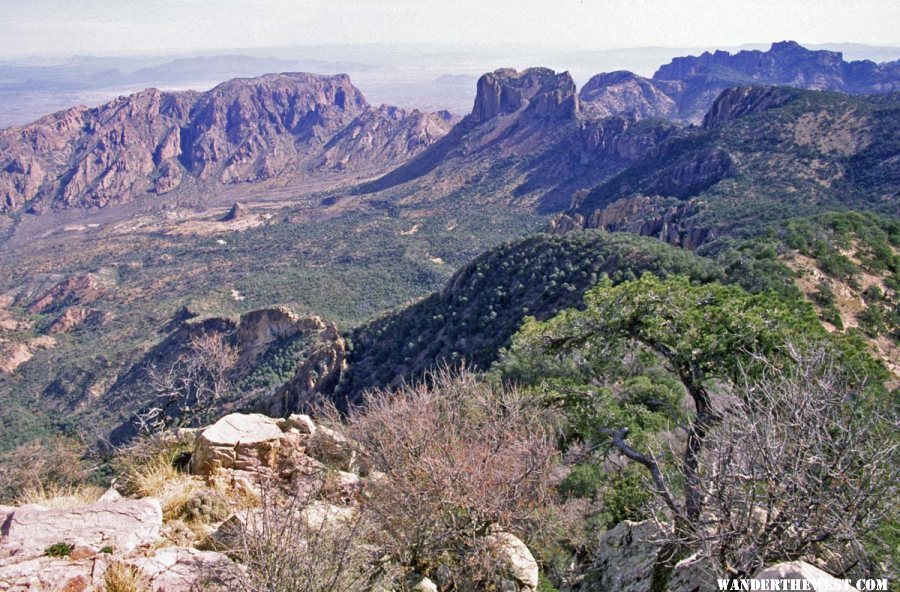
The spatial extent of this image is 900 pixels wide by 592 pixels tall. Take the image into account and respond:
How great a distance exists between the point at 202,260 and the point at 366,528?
398ft

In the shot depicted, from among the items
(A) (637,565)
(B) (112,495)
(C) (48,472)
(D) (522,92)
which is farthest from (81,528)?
(D) (522,92)

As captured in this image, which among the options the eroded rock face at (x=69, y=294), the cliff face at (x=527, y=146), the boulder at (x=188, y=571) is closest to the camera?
the boulder at (x=188, y=571)

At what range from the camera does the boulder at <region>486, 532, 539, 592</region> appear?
958cm

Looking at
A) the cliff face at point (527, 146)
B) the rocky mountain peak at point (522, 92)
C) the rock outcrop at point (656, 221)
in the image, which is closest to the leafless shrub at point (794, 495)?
the rock outcrop at point (656, 221)

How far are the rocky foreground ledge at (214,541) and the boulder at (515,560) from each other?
2cm

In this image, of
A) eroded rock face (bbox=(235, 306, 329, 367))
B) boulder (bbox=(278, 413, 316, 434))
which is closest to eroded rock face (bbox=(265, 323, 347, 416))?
eroded rock face (bbox=(235, 306, 329, 367))

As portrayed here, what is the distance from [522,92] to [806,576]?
17737 cm

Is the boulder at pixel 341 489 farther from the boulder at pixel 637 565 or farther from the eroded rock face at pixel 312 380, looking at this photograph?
the eroded rock face at pixel 312 380

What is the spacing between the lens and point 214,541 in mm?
9023

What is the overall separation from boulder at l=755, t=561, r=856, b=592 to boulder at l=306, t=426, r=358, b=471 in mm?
10242

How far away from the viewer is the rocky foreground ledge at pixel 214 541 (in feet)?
23.3

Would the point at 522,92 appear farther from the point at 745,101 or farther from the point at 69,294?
the point at 69,294

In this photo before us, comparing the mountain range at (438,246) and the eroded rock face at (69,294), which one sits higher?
the mountain range at (438,246)

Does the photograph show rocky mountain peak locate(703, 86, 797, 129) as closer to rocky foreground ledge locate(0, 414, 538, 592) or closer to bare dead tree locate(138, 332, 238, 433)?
bare dead tree locate(138, 332, 238, 433)
